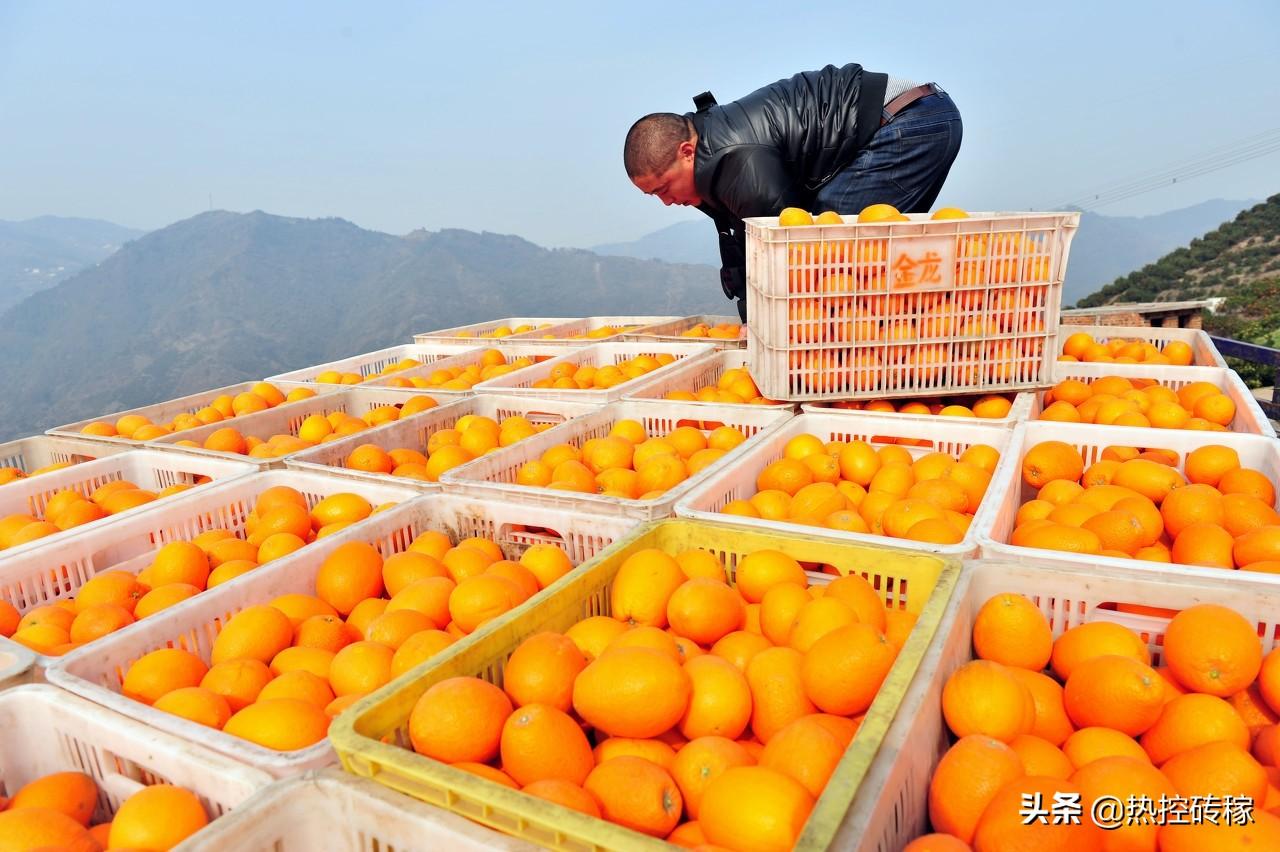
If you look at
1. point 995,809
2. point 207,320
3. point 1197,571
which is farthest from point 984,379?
point 207,320

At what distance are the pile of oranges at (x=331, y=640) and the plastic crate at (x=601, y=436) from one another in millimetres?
283

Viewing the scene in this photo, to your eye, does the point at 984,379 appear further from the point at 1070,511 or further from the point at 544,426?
the point at 544,426

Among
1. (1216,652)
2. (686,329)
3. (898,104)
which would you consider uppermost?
(898,104)

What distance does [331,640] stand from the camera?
199 cm

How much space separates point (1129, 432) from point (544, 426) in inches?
106

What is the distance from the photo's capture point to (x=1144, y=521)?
7.30 feet

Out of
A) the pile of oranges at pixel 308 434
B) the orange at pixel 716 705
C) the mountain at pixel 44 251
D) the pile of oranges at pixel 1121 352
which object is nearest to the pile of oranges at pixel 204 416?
the pile of oranges at pixel 308 434

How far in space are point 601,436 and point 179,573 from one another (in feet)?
6.40

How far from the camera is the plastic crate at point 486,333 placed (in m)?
6.20

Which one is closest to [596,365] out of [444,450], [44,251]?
[444,450]

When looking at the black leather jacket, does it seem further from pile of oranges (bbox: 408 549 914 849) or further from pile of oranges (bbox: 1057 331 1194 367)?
pile of oranges (bbox: 408 549 914 849)

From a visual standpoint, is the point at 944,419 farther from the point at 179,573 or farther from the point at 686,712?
the point at 179,573

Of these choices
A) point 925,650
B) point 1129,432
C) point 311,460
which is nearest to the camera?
point 925,650

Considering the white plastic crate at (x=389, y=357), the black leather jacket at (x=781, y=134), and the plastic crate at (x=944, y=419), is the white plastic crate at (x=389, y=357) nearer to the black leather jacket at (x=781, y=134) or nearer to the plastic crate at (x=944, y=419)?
the black leather jacket at (x=781, y=134)
